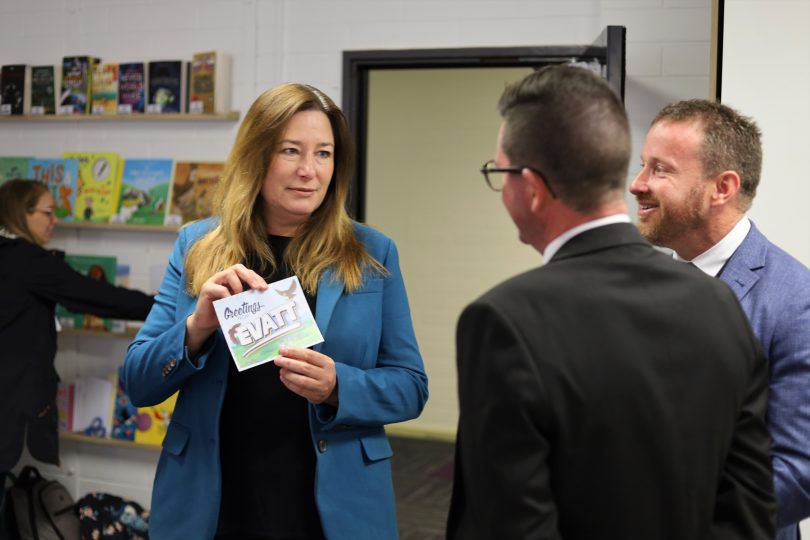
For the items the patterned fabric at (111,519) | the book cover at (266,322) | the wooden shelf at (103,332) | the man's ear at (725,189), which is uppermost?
the man's ear at (725,189)

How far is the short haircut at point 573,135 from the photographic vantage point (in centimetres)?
116

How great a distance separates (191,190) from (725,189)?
10.4 ft

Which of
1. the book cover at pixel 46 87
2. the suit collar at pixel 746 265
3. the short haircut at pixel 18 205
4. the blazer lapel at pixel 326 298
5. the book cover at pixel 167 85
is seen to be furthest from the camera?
the book cover at pixel 46 87

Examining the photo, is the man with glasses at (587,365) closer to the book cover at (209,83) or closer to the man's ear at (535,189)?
the man's ear at (535,189)

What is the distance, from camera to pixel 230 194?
6.66 feet

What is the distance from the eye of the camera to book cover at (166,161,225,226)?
4336 mm

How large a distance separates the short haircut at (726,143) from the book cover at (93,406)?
3.62m

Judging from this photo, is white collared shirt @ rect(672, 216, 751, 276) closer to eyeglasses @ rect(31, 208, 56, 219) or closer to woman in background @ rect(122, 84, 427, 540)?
woman in background @ rect(122, 84, 427, 540)

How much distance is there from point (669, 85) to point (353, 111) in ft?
4.92

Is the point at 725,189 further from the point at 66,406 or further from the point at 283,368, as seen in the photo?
the point at 66,406

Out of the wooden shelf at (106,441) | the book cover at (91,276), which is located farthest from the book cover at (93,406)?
the book cover at (91,276)

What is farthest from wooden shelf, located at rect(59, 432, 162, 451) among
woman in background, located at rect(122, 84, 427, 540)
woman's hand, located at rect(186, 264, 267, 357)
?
woman's hand, located at rect(186, 264, 267, 357)

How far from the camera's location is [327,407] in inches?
74.5

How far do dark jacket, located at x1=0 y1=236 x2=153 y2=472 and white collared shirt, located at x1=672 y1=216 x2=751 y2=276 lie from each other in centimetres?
284
